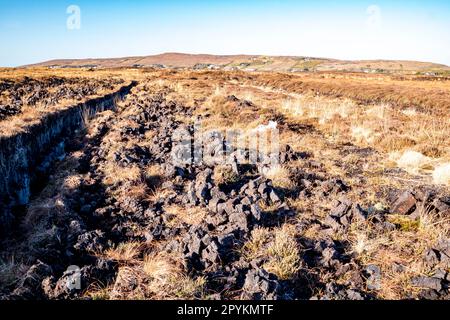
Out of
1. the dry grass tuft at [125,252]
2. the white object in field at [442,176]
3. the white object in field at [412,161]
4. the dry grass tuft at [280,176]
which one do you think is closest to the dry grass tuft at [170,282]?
the dry grass tuft at [125,252]

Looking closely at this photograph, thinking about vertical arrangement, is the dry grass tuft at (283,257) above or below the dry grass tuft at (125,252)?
above

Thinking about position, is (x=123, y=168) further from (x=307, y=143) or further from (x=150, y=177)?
(x=307, y=143)

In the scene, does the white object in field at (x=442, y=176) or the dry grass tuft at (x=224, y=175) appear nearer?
the dry grass tuft at (x=224, y=175)

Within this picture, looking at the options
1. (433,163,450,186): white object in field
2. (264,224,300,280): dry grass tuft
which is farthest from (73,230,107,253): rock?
(433,163,450,186): white object in field

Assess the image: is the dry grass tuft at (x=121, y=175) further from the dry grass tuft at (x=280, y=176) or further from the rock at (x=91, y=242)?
the dry grass tuft at (x=280, y=176)

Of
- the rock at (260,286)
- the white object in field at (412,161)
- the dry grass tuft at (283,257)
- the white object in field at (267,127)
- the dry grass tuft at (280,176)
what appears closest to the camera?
the rock at (260,286)

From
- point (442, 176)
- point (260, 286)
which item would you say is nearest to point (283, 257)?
point (260, 286)

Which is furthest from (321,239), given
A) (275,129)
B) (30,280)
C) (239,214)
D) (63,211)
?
(275,129)

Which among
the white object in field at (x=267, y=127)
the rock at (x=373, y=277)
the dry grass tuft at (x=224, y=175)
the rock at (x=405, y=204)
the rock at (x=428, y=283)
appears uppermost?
the white object in field at (x=267, y=127)

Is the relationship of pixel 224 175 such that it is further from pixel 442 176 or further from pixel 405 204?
pixel 442 176

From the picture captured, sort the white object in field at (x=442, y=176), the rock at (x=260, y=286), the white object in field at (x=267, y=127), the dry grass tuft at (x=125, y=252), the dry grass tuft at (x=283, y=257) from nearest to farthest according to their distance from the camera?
A: 1. the rock at (x=260, y=286)
2. the dry grass tuft at (x=283, y=257)
3. the dry grass tuft at (x=125, y=252)
4. the white object in field at (x=442, y=176)
5. the white object in field at (x=267, y=127)
